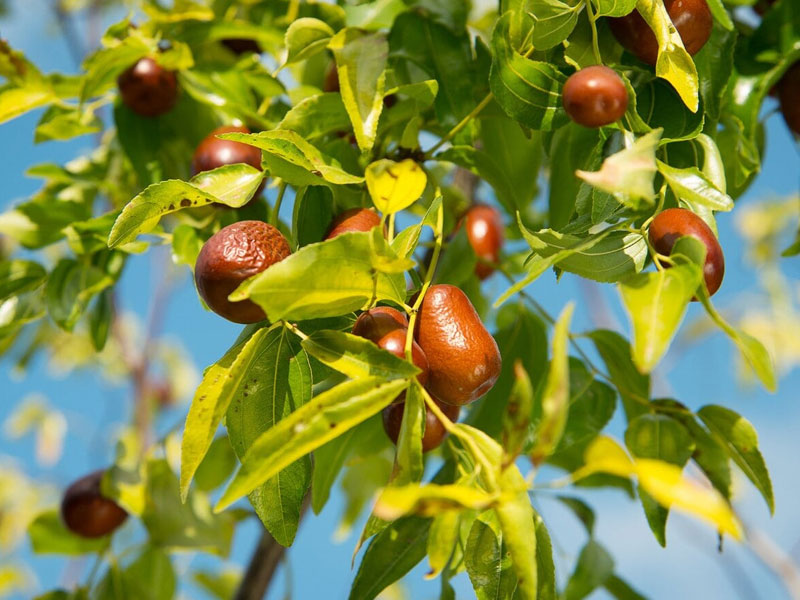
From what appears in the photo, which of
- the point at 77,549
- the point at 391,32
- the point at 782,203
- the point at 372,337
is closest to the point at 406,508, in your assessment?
the point at 372,337

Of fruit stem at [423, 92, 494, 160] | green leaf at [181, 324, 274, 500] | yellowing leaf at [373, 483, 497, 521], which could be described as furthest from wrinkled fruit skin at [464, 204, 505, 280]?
yellowing leaf at [373, 483, 497, 521]

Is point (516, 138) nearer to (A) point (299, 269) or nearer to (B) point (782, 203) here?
(A) point (299, 269)

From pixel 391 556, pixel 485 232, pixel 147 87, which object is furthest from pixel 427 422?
pixel 147 87

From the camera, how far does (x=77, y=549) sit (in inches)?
53.9

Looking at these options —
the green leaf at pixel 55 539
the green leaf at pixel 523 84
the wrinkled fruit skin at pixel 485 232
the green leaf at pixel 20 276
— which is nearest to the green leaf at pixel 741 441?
the green leaf at pixel 523 84

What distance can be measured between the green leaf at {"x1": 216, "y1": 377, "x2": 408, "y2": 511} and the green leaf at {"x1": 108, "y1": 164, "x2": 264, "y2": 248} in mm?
213

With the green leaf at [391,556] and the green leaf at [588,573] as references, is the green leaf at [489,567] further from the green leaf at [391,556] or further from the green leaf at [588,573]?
the green leaf at [588,573]

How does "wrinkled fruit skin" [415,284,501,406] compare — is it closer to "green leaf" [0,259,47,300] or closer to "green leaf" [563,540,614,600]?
"green leaf" [563,540,614,600]

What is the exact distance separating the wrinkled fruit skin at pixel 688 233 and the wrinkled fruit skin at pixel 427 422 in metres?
0.23

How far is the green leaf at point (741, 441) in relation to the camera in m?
0.78

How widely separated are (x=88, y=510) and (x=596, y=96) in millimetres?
993

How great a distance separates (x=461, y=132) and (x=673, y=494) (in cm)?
55

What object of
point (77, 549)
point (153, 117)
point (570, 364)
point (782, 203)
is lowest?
point (782, 203)

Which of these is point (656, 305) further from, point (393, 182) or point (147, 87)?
point (147, 87)
